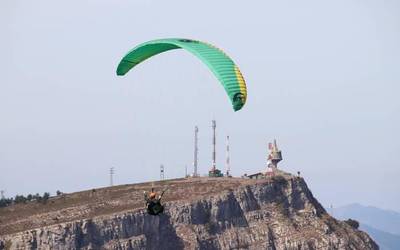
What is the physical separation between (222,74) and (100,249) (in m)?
111

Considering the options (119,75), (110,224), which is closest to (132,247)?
(110,224)

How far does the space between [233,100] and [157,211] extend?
10203 millimetres

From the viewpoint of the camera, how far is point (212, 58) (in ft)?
302

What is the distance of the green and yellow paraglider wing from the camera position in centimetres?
8956

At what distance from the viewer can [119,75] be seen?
102 meters

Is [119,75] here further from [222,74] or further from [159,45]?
[222,74]

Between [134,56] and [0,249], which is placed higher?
[134,56]

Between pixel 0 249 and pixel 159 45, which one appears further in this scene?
pixel 0 249

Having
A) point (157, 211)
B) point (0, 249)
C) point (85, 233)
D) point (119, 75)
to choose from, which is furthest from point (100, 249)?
point (157, 211)

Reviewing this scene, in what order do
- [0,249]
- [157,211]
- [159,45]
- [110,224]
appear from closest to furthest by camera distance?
[157,211] < [159,45] < [0,249] < [110,224]

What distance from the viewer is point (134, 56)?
101000 mm

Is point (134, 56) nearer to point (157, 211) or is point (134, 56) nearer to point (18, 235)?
point (157, 211)

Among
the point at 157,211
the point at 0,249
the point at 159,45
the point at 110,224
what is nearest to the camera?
the point at 157,211

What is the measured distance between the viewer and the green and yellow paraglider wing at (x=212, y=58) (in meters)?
89.6
